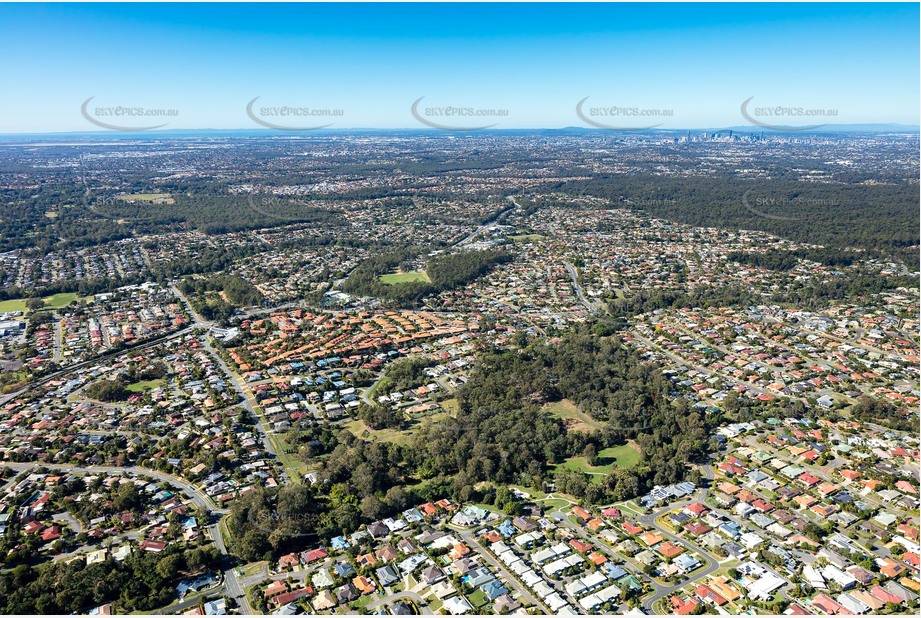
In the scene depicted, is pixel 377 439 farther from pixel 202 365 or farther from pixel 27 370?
pixel 27 370

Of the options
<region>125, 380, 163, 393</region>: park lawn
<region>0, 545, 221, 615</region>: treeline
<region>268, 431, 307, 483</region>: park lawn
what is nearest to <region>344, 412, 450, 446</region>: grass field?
<region>268, 431, 307, 483</region>: park lawn

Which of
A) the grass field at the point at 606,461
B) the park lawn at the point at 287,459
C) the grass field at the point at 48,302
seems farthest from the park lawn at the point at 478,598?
the grass field at the point at 48,302

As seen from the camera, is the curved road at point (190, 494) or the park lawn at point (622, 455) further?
the park lawn at point (622, 455)

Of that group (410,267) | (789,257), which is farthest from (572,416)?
(789,257)

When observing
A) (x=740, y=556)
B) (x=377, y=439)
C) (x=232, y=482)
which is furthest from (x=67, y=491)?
(x=740, y=556)

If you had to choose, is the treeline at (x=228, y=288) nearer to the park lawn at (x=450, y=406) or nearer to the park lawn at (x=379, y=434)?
the park lawn at (x=379, y=434)

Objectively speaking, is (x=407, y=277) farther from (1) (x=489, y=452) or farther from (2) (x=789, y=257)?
(2) (x=789, y=257)
